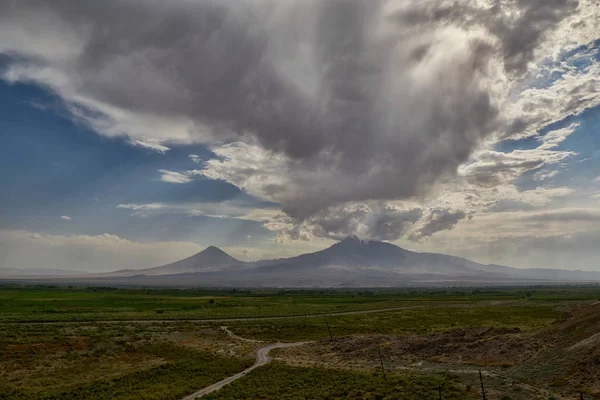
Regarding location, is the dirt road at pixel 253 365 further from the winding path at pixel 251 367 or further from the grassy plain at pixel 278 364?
the grassy plain at pixel 278 364

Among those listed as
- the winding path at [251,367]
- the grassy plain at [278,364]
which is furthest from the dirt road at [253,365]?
the grassy plain at [278,364]

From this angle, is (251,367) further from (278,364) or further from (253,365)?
(278,364)

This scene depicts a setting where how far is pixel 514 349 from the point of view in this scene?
4331 centimetres

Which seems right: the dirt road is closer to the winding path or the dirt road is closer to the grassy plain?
the winding path

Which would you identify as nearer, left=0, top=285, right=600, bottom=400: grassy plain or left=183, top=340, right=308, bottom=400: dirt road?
left=0, top=285, right=600, bottom=400: grassy plain

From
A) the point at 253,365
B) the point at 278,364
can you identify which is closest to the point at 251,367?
the point at 253,365

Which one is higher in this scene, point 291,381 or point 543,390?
point 543,390

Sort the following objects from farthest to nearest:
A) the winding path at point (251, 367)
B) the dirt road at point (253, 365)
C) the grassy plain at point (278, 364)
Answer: the winding path at point (251, 367) < the dirt road at point (253, 365) < the grassy plain at point (278, 364)

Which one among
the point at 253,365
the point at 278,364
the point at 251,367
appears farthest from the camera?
the point at 253,365

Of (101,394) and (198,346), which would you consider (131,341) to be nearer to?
(198,346)

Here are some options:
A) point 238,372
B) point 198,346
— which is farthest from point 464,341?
point 198,346

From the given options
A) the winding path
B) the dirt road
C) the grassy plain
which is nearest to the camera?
the grassy plain

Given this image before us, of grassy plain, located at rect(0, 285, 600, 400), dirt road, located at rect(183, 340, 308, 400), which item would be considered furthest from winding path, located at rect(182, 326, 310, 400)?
grassy plain, located at rect(0, 285, 600, 400)

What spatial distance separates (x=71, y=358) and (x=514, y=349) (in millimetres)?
55359
